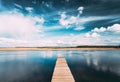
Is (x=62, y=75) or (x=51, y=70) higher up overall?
(x=62, y=75)

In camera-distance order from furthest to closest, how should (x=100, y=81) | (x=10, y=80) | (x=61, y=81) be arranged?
(x=10, y=80) < (x=100, y=81) < (x=61, y=81)

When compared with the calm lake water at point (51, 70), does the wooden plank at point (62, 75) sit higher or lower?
higher

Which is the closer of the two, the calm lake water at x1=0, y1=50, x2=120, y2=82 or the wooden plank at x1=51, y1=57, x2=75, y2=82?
the wooden plank at x1=51, y1=57, x2=75, y2=82

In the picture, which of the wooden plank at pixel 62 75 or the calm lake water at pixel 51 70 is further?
the calm lake water at pixel 51 70

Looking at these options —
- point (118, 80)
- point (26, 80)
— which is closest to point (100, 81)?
point (118, 80)

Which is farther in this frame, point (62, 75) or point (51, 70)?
point (51, 70)

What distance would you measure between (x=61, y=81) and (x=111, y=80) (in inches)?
219

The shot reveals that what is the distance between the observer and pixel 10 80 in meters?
13.9

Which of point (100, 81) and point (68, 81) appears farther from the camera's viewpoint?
point (100, 81)

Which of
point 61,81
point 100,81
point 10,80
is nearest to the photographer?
point 61,81

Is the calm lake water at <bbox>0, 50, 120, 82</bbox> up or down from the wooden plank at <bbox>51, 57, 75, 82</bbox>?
down

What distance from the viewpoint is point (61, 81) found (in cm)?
1100

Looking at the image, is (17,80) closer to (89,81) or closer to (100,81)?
(89,81)

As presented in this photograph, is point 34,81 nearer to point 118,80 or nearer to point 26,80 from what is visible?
point 26,80
